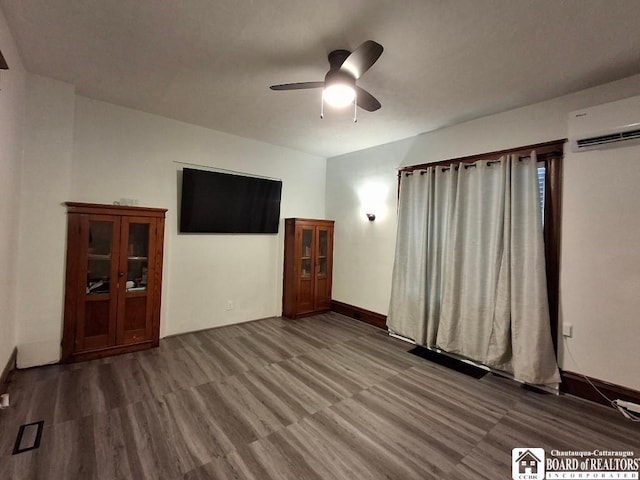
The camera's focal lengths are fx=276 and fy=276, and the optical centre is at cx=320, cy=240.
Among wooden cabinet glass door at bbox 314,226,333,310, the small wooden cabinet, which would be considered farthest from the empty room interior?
wooden cabinet glass door at bbox 314,226,333,310

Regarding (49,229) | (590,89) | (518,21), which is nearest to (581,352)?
(590,89)

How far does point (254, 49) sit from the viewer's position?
2029 millimetres

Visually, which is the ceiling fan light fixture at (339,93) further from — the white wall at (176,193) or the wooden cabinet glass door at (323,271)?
the wooden cabinet glass door at (323,271)

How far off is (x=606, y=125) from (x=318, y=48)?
2.36 m

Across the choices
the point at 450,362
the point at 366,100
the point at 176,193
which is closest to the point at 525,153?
the point at 366,100

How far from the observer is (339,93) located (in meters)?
2.02

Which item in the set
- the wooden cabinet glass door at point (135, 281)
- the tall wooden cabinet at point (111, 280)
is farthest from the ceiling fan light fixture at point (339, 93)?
the wooden cabinet glass door at point (135, 281)

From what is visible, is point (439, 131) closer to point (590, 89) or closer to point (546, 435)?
point (590, 89)

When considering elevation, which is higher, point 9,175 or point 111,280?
point 9,175

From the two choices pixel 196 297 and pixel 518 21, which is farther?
pixel 196 297

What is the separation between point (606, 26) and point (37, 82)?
4429 millimetres

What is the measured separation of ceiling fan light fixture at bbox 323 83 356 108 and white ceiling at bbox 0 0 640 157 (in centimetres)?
29

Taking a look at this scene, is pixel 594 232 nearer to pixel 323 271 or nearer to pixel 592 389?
pixel 592 389

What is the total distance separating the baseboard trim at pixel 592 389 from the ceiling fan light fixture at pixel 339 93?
3.02 meters
